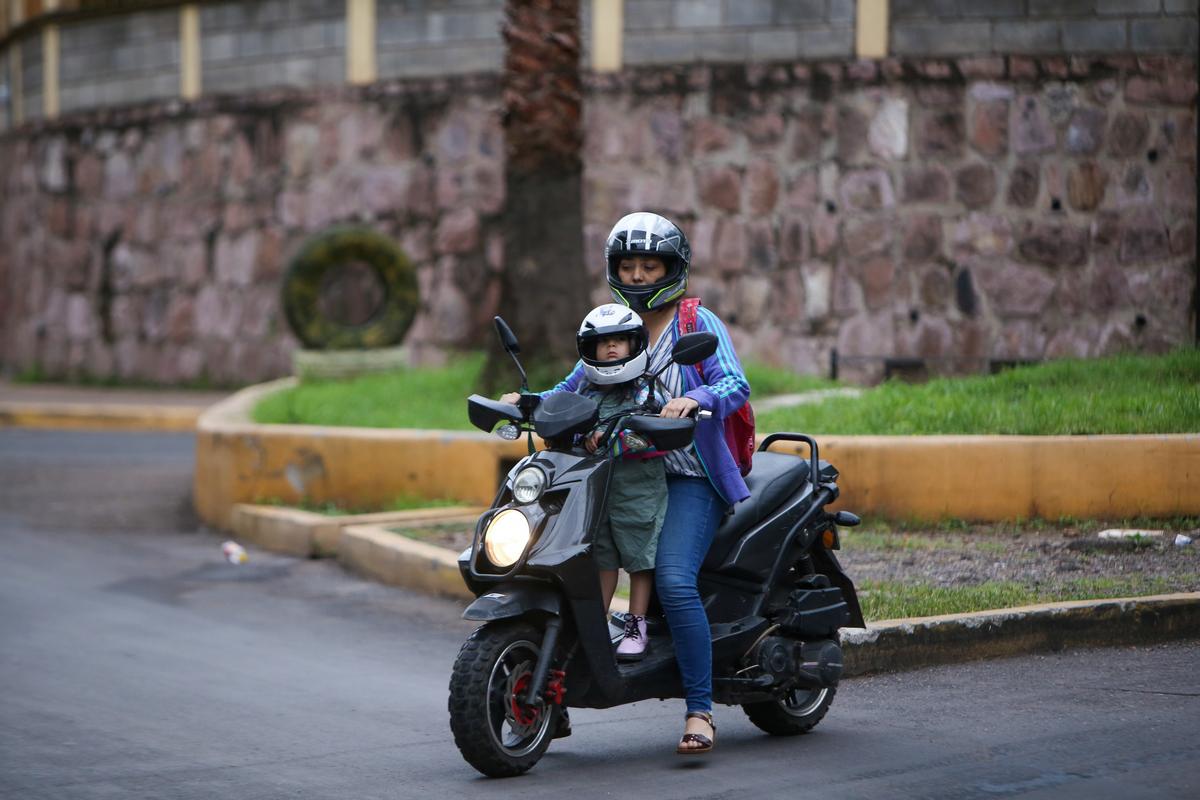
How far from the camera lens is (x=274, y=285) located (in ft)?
65.3

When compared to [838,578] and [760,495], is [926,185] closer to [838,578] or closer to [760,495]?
Result: [838,578]

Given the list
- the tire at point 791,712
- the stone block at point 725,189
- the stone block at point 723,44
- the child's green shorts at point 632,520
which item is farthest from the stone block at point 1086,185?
the child's green shorts at point 632,520

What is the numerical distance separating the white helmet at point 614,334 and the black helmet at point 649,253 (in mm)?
159

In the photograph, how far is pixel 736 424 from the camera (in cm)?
614

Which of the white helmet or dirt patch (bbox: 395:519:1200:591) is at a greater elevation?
the white helmet

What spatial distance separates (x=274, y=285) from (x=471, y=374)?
607 centimetres

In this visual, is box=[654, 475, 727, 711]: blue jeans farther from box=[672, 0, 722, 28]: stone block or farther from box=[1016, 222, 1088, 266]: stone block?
box=[672, 0, 722, 28]: stone block

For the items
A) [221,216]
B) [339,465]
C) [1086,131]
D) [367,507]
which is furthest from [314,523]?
[221,216]

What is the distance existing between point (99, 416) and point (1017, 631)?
1344cm

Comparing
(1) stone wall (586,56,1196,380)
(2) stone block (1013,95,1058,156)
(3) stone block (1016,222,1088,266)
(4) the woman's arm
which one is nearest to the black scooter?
(4) the woman's arm

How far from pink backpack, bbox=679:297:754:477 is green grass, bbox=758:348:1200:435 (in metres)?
4.25

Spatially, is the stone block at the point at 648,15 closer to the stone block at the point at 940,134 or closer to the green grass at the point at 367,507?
the stone block at the point at 940,134

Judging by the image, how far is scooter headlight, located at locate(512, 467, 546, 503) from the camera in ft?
18.6

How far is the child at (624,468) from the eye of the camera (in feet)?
19.1
